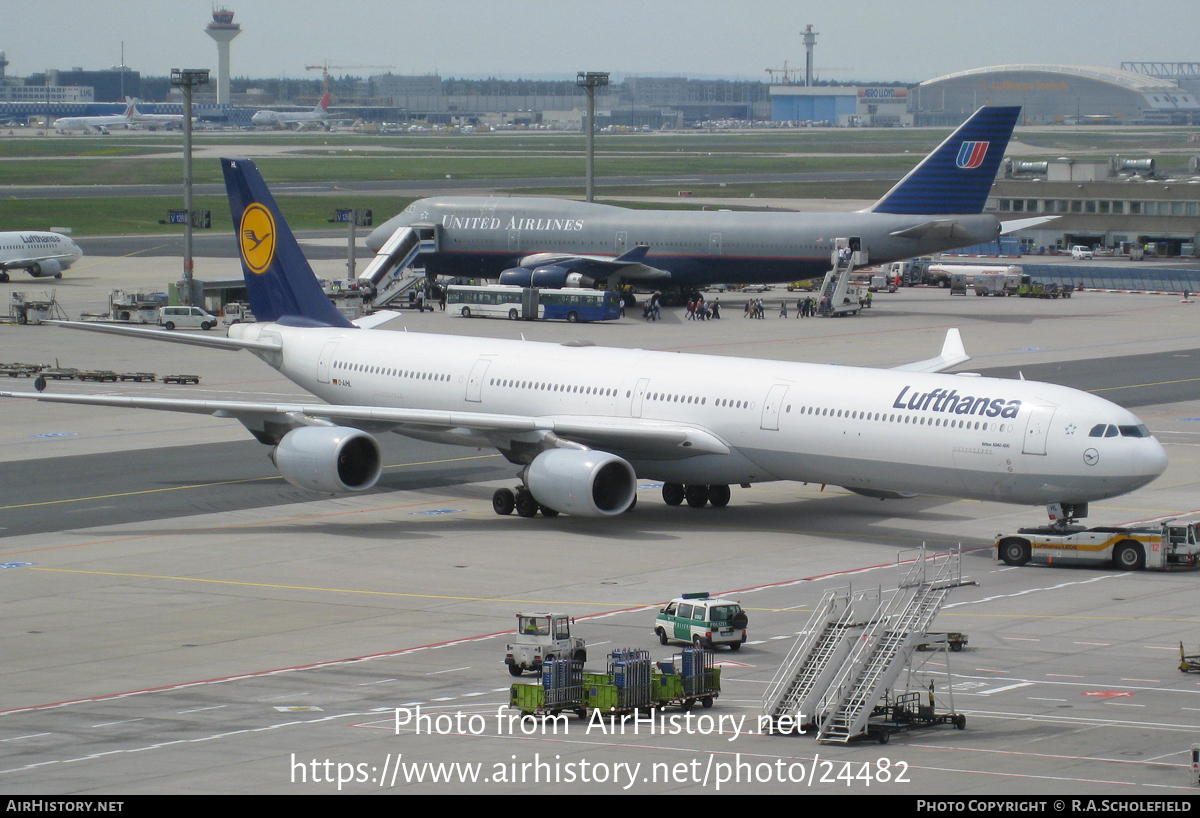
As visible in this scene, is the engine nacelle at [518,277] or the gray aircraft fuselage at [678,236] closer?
the gray aircraft fuselage at [678,236]

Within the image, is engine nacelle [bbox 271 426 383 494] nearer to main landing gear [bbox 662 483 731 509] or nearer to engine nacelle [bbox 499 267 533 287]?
main landing gear [bbox 662 483 731 509]

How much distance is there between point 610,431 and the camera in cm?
4366

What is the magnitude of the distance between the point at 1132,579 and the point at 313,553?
1937 centimetres

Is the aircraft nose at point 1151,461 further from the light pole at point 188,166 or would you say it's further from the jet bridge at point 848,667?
the light pole at point 188,166

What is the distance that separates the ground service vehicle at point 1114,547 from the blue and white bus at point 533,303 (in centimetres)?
5757

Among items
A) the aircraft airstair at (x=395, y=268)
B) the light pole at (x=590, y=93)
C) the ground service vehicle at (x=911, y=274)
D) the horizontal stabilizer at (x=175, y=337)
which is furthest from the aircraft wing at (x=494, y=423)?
the ground service vehicle at (x=911, y=274)

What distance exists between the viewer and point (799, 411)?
4231cm

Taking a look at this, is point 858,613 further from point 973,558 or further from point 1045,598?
point 973,558

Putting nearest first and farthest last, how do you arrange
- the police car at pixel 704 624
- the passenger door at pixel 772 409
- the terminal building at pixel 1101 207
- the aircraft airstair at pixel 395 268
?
the police car at pixel 704 624 → the passenger door at pixel 772 409 → the aircraft airstair at pixel 395 268 → the terminal building at pixel 1101 207

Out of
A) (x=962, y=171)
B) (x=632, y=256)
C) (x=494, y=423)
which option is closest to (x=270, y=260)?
(x=494, y=423)

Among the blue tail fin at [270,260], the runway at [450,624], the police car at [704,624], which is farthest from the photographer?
the blue tail fin at [270,260]

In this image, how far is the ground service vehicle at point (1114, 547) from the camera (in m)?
39.0

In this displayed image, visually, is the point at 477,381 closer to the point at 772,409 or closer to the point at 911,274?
the point at 772,409

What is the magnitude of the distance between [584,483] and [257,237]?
1756 centimetres
